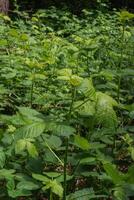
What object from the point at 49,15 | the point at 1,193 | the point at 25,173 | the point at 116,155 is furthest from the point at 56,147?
the point at 49,15

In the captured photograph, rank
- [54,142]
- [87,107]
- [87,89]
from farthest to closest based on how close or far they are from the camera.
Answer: [54,142] < [87,107] < [87,89]

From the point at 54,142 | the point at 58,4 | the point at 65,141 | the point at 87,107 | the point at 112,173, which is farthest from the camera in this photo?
the point at 58,4

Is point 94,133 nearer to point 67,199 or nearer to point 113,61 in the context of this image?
point 67,199

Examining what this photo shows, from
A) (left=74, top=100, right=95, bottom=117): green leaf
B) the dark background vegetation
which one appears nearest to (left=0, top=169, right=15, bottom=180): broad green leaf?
(left=74, top=100, right=95, bottom=117): green leaf

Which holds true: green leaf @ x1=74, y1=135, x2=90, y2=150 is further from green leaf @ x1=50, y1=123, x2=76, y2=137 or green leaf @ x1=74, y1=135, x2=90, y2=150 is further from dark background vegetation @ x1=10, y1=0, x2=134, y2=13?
dark background vegetation @ x1=10, y1=0, x2=134, y2=13

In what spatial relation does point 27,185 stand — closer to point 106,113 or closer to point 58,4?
point 106,113

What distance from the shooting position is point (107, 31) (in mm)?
6828

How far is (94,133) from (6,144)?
1.73 feet

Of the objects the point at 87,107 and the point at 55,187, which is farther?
the point at 87,107

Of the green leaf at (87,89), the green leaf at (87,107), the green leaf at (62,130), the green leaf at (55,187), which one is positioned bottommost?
the green leaf at (55,187)

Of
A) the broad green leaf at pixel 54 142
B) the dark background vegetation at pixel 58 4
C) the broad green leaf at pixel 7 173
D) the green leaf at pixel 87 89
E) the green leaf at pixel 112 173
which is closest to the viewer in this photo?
the green leaf at pixel 112 173

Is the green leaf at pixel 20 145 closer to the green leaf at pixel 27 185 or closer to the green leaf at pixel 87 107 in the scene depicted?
the green leaf at pixel 27 185

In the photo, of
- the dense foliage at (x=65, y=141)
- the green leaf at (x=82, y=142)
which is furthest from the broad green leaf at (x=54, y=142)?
the green leaf at (x=82, y=142)

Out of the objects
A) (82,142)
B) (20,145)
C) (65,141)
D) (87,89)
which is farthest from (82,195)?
(65,141)
